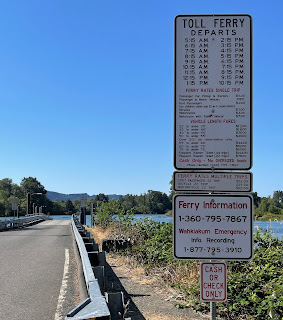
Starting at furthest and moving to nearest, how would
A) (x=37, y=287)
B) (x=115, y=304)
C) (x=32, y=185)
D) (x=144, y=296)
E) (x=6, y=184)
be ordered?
(x=6, y=184)
(x=32, y=185)
(x=37, y=287)
(x=144, y=296)
(x=115, y=304)

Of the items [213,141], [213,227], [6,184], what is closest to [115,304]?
[213,227]

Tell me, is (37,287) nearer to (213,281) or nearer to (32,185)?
(213,281)

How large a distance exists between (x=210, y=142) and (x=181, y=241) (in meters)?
0.87

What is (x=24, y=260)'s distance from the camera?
11.7 meters

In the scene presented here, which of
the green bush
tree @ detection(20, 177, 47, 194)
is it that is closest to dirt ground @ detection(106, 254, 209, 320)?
the green bush

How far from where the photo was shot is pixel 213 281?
10.8 feet

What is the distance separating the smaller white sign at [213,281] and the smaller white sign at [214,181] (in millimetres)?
626

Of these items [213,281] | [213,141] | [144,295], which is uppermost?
[213,141]

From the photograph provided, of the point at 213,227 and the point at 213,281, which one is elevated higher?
the point at 213,227

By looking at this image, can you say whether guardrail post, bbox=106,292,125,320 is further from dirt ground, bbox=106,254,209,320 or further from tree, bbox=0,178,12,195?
tree, bbox=0,178,12,195

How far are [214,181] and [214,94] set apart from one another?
74 centimetres

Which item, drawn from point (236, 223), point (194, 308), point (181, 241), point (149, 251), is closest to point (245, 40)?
point (236, 223)

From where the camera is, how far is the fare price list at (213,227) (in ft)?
10.7

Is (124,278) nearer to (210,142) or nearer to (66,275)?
(66,275)
